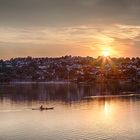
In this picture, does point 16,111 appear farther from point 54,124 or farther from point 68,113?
point 54,124

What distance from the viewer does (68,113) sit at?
242 ft

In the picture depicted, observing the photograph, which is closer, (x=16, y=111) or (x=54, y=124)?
(x=54, y=124)

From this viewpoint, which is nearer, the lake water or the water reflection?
the lake water

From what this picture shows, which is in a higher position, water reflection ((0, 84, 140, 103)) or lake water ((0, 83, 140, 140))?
water reflection ((0, 84, 140, 103))

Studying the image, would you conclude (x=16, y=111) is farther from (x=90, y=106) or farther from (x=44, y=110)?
(x=90, y=106)

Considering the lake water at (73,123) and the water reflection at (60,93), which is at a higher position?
the water reflection at (60,93)

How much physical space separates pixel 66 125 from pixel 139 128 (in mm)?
10327

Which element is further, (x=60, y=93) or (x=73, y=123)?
(x=60, y=93)

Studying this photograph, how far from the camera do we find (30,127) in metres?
57.1

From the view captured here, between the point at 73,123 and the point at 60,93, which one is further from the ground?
the point at 60,93

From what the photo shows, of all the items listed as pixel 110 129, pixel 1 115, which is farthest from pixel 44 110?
pixel 110 129

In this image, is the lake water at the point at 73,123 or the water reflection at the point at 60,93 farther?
the water reflection at the point at 60,93

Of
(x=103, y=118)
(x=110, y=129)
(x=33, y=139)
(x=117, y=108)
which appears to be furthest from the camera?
(x=117, y=108)

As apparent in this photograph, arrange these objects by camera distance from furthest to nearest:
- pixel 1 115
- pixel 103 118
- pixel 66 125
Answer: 1. pixel 1 115
2. pixel 103 118
3. pixel 66 125
